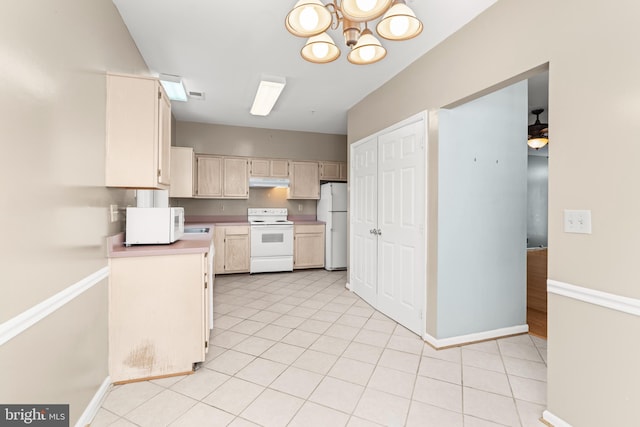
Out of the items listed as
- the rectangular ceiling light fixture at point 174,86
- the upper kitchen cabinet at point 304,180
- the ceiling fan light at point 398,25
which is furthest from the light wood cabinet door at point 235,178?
the ceiling fan light at point 398,25

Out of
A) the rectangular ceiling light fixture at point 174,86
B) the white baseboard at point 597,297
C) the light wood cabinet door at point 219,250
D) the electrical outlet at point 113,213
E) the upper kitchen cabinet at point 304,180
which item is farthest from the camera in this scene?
the upper kitchen cabinet at point 304,180

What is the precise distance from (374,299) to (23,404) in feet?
10.0

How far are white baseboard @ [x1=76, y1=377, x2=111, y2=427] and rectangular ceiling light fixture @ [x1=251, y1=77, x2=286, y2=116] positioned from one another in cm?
298

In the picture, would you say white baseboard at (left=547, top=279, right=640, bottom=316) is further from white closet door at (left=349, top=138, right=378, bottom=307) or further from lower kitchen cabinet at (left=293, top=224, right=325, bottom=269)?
lower kitchen cabinet at (left=293, top=224, right=325, bottom=269)

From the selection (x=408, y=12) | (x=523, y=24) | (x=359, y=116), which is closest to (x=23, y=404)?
(x=408, y=12)

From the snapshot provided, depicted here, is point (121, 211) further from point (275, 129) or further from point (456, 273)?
point (275, 129)

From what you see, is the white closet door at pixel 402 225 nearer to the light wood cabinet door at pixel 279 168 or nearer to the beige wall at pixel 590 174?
the beige wall at pixel 590 174

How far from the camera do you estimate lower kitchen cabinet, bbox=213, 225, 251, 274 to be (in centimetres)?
506

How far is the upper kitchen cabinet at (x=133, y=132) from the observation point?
6.64ft

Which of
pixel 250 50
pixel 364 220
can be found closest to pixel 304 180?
pixel 364 220

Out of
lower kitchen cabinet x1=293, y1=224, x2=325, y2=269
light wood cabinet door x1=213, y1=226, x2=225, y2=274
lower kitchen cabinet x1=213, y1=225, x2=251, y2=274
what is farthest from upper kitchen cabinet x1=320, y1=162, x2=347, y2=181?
light wood cabinet door x1=213, y1=226, x2=225, y2=274

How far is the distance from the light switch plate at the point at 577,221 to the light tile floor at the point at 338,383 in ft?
3.67

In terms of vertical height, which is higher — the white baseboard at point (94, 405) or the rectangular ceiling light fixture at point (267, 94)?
the rectangular ceiling light fixture at point (267, 94)

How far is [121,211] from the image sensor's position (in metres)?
2.41
